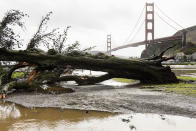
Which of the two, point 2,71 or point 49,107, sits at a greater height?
point 2,71

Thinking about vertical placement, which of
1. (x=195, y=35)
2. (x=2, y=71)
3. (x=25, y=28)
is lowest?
(x=2, y=71)

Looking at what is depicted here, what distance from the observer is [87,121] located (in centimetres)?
356

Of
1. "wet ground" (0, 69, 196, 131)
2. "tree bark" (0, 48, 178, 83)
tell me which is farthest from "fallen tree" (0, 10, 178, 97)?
"wet ground" (0, 69, 196, 131)

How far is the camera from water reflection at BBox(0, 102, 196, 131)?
3.18 meters

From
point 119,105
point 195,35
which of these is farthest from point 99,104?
point 195,35

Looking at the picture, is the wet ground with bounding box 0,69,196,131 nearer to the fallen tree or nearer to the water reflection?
the water reflection

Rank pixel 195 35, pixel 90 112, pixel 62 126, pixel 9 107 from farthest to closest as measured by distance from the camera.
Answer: pixel 195 35, pixel 9 107, pixel 90 112, pixel 62 126

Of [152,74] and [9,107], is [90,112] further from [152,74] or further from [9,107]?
[152,74]

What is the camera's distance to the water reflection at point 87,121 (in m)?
3.18

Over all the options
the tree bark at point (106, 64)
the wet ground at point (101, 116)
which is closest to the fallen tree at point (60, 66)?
the tree bark at point (106, 64)

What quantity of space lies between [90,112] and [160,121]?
4.19 ft

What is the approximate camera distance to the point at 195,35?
61.4 m

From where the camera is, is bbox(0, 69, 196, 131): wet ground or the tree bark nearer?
bbox(0, 69, 196, 131): wet ground

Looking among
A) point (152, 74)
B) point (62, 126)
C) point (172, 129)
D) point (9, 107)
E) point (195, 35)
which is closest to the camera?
point (172, 129)
